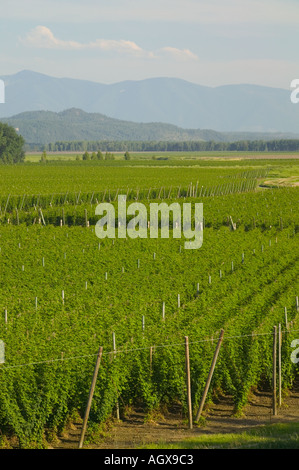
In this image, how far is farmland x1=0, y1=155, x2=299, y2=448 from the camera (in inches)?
612

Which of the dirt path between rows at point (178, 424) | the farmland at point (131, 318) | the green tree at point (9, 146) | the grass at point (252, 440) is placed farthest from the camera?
the green tree at point (9, 146)

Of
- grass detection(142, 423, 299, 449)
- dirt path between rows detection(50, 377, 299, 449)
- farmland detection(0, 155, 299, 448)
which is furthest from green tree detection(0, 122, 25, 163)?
grass detection(142, 423, 299, 449)

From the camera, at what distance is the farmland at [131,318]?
51.0ft

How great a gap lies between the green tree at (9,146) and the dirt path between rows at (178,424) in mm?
130880

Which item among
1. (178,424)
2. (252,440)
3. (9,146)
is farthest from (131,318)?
(9,146)

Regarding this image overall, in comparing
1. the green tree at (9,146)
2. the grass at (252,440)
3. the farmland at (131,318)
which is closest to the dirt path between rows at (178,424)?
the farmland at (131,318)

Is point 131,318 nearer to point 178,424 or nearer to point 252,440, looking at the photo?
point 178,424

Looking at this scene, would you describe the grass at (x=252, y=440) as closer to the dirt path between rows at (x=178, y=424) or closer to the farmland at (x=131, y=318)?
the dirt path between rows at (x=178, y=424)

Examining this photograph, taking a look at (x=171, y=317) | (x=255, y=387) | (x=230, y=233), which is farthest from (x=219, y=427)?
(x=230, y=233)

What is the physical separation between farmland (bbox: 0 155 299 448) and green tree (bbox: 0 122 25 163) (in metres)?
108

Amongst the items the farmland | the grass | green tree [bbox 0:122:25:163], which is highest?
green tree [bbox 0:122:25:163]

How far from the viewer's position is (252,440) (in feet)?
46.2

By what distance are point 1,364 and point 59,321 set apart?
3960mm

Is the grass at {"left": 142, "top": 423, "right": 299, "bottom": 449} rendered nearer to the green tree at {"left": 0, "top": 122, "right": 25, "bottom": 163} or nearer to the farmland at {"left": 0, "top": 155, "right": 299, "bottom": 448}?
the farmland at {"left": 0, "top": 155, "right": 299, "bottom": 448}
